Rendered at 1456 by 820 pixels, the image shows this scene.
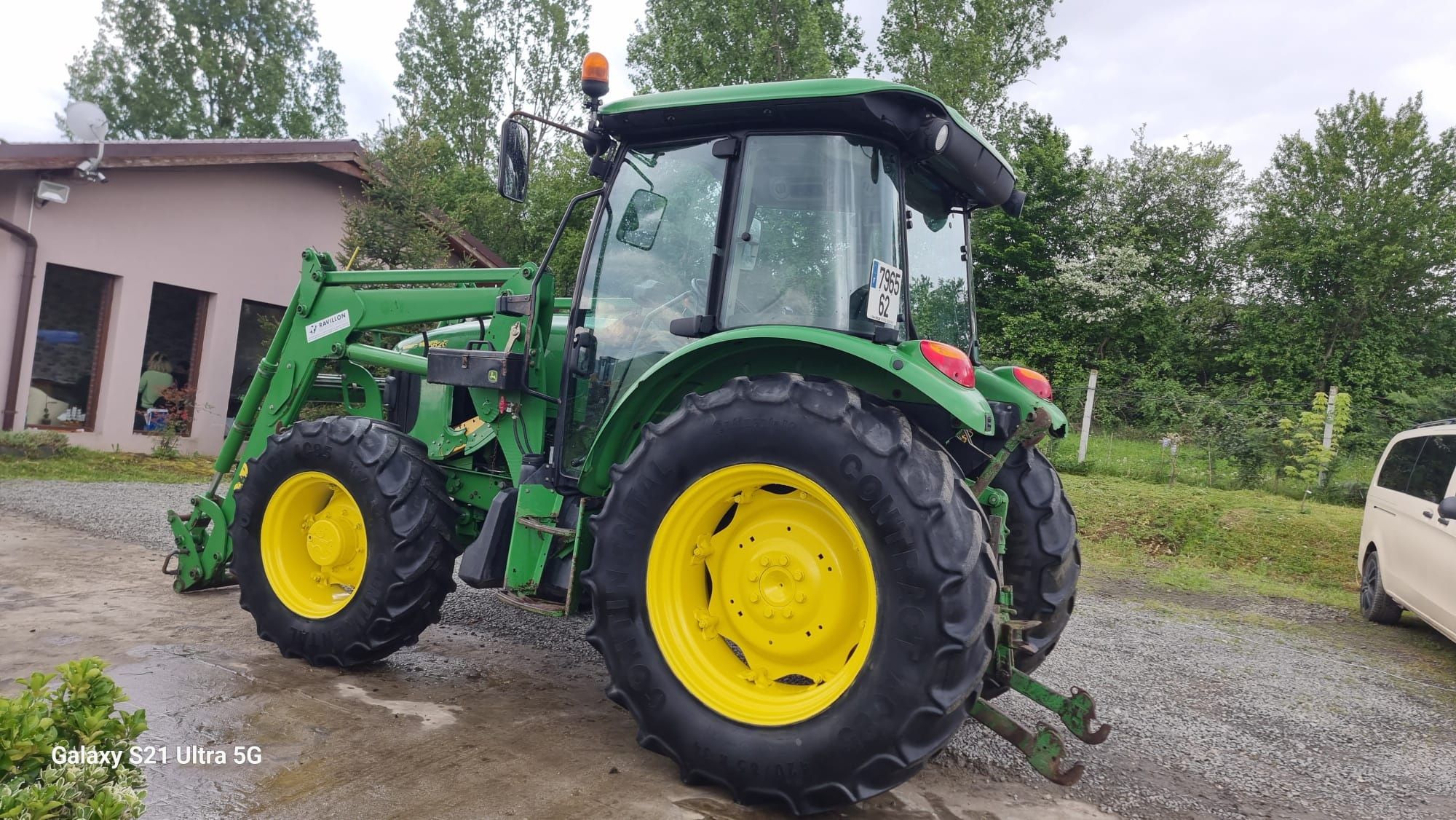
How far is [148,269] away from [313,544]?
29.8 ft

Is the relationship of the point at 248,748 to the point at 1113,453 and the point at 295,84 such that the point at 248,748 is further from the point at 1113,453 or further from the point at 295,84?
the point at 295,84

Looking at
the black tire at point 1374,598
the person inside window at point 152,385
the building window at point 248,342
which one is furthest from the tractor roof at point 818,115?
the person inside window at point 152,385

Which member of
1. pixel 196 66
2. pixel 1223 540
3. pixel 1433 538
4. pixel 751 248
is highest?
pixel 196 66

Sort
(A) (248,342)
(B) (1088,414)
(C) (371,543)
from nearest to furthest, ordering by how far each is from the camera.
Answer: (C) (371,543)
(B) (1088,414)
(A) (248,342)

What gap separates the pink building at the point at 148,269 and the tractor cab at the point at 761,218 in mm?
9083

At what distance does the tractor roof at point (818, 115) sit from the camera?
2.98 m

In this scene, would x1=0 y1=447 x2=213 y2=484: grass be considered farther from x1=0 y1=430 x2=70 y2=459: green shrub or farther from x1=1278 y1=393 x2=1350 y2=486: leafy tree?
x1=1278 y1=393 x2=1350 y2=486: leafy tree

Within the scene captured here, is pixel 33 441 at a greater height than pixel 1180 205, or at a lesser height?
lesser

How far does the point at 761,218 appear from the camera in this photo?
126 inches

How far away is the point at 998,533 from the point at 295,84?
3121 cm

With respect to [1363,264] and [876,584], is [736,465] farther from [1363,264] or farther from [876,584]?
[1363,264]

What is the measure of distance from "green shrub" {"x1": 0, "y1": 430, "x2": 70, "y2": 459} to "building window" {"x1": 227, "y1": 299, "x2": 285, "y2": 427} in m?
2.29

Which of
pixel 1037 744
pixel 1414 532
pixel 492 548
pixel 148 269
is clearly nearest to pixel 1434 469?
pixel 1414 532

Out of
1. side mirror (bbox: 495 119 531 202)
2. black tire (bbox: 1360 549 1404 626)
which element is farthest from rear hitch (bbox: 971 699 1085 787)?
black tire (bbox: 1360 549 1404 626)
